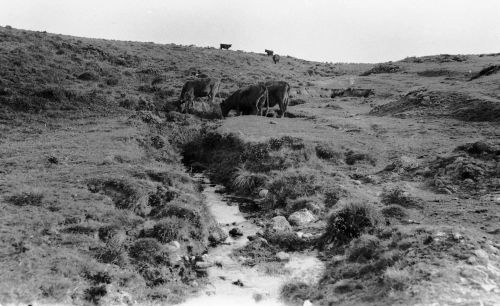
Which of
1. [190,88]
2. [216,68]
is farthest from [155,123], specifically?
[216,68]

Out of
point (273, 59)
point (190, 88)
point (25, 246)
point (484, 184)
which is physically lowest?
point (25, 246)

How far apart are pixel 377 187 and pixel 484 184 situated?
3.56 meters

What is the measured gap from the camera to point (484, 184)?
15.2 m

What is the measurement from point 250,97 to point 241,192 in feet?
41.0

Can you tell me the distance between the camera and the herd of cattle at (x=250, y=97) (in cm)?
2908

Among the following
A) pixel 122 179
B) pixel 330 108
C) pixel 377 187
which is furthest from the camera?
pixel 330 108

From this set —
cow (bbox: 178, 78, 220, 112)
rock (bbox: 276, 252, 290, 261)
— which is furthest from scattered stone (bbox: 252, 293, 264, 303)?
cow (bbox: 178, 78, 220, 112)

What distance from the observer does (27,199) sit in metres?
12.6

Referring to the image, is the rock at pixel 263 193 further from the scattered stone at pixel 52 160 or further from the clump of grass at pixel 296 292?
the scattered stone at pixel 52 160

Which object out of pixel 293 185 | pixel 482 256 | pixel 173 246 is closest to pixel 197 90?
pixel 293 185

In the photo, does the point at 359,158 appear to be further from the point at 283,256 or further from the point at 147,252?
the point at 147,252

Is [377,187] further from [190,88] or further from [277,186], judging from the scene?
[190,88]

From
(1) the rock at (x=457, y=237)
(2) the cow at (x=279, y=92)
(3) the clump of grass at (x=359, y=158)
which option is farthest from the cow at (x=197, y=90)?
(1) the rock at (x=457, y=237)

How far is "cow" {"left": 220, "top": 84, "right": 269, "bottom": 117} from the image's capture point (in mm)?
29000
